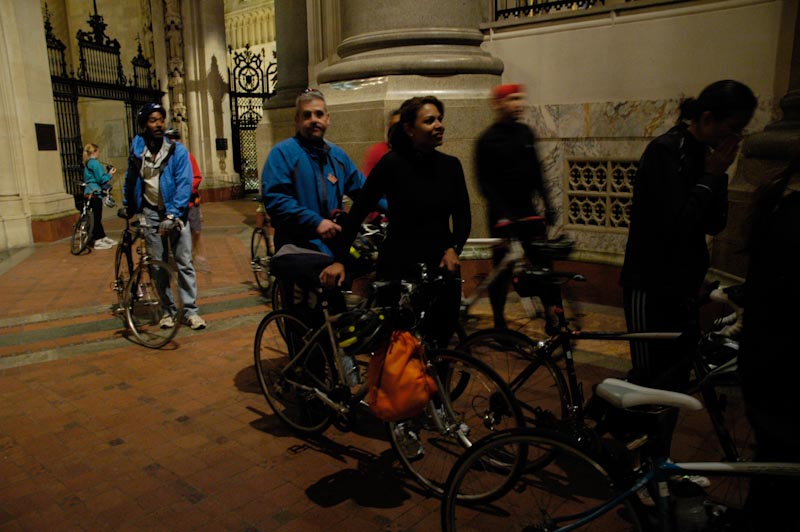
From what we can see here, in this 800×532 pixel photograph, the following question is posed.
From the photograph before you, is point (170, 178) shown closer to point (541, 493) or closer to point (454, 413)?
point (454, 413)

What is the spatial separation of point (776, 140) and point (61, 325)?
23.0 ft

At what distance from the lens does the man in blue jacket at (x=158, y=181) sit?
5.96 m

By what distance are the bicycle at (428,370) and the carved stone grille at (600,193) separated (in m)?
3.89

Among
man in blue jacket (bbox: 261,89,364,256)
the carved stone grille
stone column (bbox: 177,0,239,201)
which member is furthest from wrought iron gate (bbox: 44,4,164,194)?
man in blue jacket (bbox: 261,89,364,256)

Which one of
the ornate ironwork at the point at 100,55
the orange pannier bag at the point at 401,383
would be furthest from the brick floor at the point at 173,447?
the ornate ironwork at the point at 100,55

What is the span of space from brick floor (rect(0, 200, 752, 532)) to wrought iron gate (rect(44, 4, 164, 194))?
33.2 feet

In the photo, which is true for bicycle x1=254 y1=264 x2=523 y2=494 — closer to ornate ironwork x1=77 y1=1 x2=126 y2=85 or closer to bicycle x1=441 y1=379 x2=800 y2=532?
bicycle x1=441 y1=379 x2=800 y2=532

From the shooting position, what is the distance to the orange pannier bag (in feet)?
9.59

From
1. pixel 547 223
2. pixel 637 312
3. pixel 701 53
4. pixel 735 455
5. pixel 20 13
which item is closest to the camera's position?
pixel 735 455

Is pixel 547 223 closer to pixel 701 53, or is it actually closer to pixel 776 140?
pixel 776 140

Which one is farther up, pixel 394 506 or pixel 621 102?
pixel 621 102

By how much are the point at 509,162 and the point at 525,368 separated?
2.01 meters

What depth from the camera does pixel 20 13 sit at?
439 inches

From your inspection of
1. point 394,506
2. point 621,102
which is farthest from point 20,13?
point 394,506
